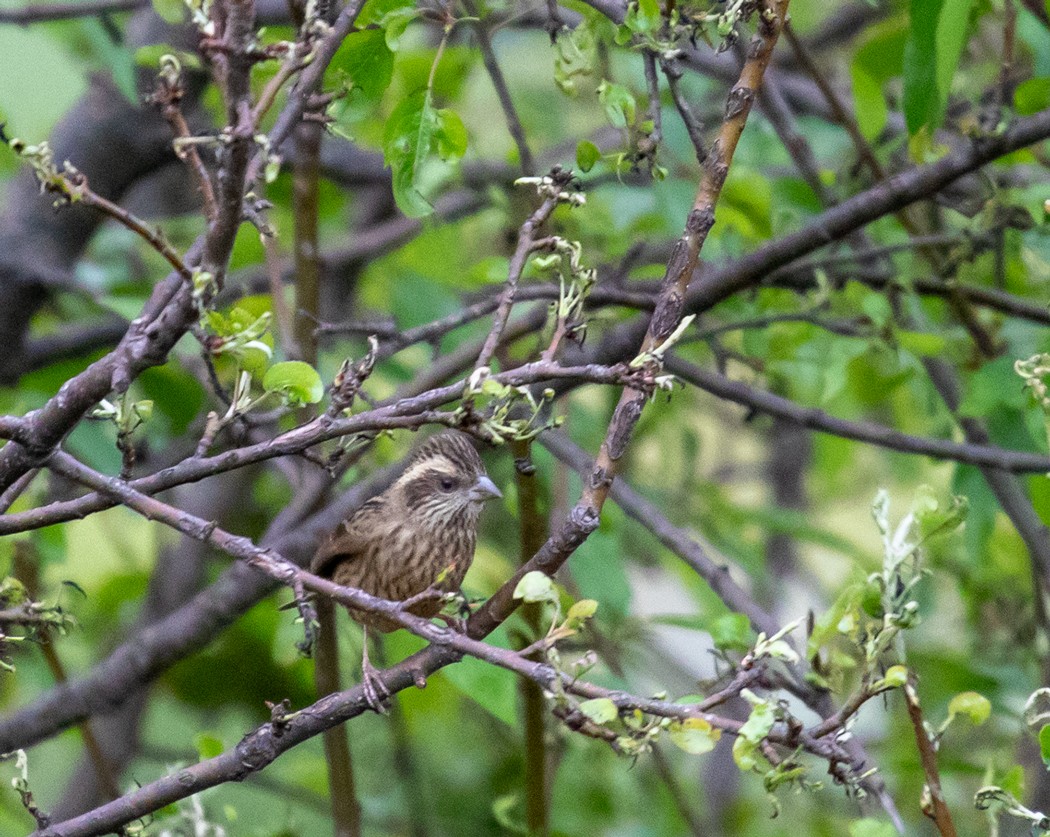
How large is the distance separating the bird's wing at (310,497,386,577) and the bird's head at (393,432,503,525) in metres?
0.12

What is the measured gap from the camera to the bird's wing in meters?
3.89

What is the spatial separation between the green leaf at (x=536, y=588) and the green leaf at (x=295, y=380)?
→ 1.50ft

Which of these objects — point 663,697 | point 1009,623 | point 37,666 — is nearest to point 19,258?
point 37,666

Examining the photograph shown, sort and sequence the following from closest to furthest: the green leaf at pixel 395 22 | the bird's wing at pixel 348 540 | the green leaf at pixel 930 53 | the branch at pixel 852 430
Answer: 1. the green leaf at pixel 395 22
2. the green leaf at pixel 930 53
3. the branch at pixel 852 430
4. the bird's wing at pixel 348 540

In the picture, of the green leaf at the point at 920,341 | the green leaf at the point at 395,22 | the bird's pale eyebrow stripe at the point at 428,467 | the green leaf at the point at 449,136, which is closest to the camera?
the green leaf at the point at 395,22

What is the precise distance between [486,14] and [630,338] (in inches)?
37.9

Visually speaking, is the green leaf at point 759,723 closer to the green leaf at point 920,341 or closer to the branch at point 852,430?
the branch at point 852,430

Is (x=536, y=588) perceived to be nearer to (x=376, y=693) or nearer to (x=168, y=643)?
(x=376, y=693)

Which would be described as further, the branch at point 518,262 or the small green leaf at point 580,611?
the branch at point 518,262

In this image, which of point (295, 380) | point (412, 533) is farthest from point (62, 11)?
point (295, 380)

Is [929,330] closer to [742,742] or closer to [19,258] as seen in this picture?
[742,742]

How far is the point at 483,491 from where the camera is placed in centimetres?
417

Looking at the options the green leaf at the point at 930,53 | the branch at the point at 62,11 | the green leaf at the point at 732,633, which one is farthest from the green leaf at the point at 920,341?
the branch at the point at 62,11

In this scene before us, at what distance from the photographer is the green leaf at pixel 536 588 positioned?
192cm
